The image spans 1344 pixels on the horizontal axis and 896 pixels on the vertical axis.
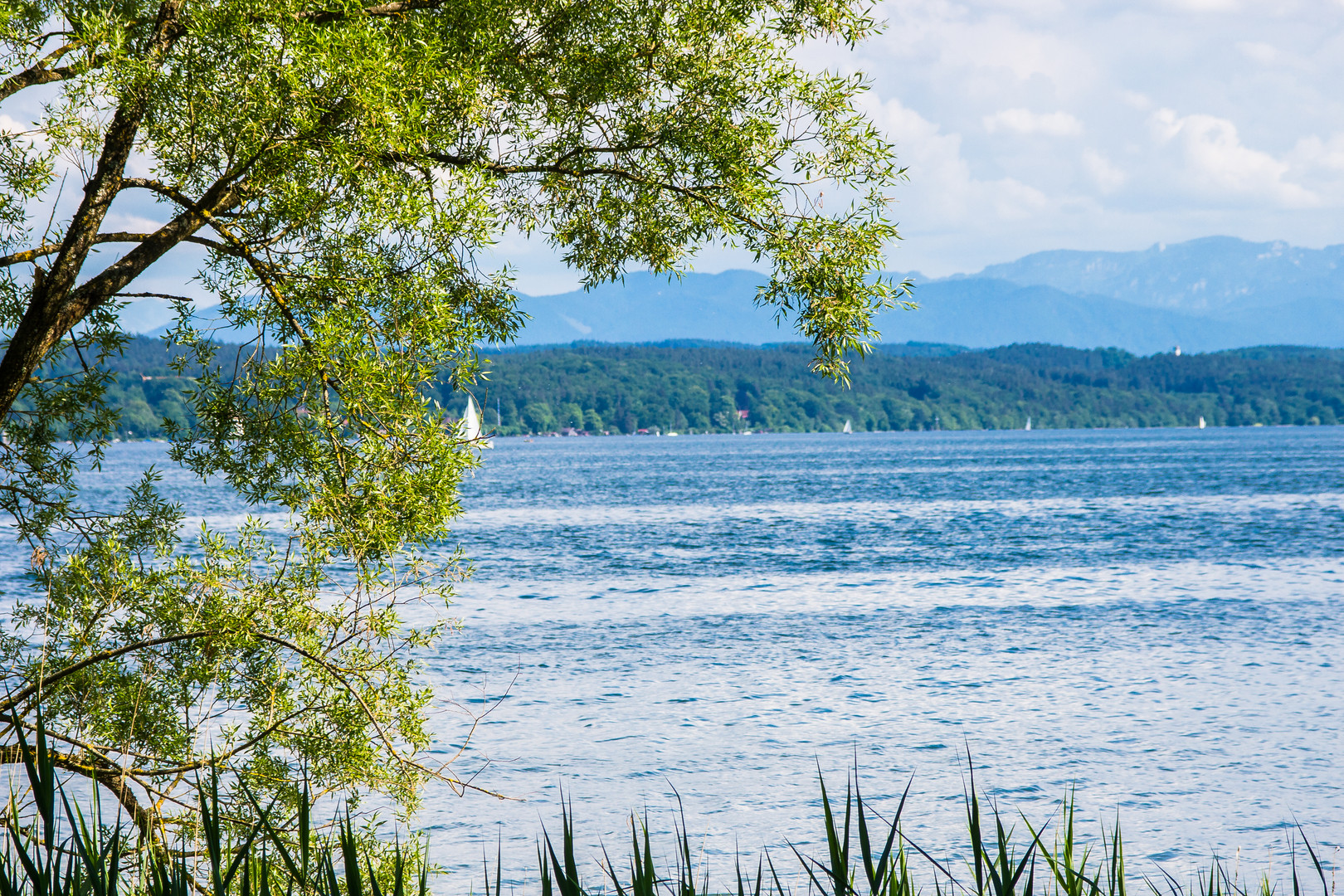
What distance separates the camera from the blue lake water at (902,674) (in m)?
15.6

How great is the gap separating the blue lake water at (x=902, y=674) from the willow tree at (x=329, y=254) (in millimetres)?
3130

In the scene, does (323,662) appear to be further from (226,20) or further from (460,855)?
(460,855)

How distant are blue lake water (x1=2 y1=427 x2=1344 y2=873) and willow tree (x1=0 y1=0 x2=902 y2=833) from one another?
3130 mm

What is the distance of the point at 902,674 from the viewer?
2366cm

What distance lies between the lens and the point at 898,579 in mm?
38375

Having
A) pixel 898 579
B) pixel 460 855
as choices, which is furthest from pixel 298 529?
pixel 898 579

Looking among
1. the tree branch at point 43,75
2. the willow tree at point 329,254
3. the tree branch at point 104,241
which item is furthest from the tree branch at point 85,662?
the tree branch at point 43,75

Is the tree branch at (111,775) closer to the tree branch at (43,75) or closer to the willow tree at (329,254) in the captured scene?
the willow tree at (329,254)

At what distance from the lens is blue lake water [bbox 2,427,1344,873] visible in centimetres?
1563

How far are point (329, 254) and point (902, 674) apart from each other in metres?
18.9

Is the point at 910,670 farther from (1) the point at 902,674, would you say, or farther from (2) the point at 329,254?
(2) the point at 329,254

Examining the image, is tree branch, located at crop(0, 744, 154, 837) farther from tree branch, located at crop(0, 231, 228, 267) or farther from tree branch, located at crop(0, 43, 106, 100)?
tree branch, located at crop(0, 43, 106, 100)

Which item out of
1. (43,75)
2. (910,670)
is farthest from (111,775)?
(910,670)

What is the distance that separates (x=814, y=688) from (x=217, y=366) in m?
16.4
